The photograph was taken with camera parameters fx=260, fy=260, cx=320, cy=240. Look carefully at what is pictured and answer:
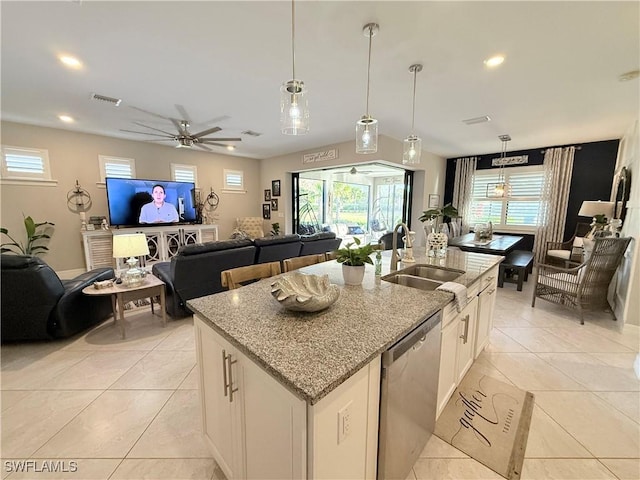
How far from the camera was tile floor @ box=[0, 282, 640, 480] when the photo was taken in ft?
4.79

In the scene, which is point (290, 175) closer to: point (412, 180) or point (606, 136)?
point (412, 180)

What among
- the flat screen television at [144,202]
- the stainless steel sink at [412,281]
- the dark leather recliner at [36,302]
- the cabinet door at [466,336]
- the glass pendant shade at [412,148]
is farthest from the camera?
the flat screen television at [144,202]

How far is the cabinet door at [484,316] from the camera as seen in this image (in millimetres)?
2137

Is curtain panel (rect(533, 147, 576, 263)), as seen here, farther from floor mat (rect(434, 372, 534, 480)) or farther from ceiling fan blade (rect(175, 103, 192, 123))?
ceiling fan blade (rect(175, 103, 192, 123))

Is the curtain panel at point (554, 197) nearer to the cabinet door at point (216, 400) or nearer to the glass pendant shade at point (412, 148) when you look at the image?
the glass pendant shade at point (412, 148)

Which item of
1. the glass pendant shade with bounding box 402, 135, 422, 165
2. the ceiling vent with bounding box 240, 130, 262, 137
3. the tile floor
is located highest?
the ceiling vent with bounding box 240, 130, 262, 137

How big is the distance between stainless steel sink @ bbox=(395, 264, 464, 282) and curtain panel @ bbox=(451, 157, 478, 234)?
537 centimetres

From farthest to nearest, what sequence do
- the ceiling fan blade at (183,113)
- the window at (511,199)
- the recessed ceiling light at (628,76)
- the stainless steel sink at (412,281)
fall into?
1. the window at (511,199)
2. the ceiling fan blade at (183,113)
3. the recessed ceiling light at (628,76)
4. the stainless steel sink at (412,281)

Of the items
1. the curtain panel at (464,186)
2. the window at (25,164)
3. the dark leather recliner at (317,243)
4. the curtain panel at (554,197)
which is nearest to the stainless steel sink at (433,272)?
the dark leather recliner at (317,243)

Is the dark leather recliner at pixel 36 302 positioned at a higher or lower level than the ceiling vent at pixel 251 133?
lower

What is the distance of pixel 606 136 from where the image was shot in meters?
4.71

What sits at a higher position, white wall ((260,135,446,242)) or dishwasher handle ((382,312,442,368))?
white wall ((260,135,446,242))

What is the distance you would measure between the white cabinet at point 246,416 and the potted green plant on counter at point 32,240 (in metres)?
5.18

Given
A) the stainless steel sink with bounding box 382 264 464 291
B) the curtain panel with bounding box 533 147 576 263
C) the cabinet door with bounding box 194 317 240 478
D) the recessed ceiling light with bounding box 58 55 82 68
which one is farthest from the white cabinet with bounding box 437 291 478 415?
the curtain panel with bounding box 533 147 576 263
